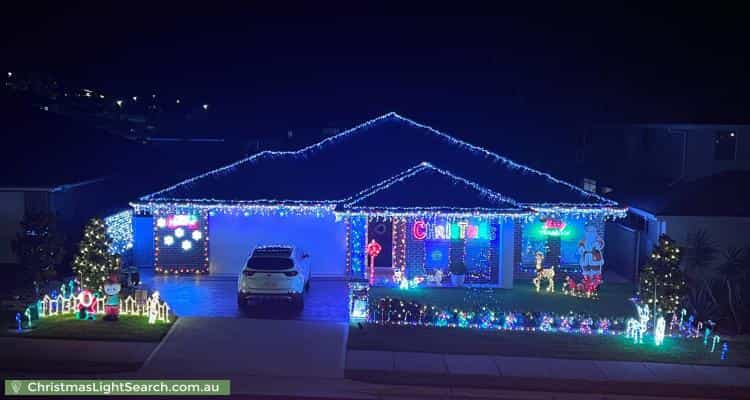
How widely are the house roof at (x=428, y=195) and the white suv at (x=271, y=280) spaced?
3.28m

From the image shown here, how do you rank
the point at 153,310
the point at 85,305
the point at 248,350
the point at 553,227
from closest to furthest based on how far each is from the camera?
the point at 248,350, the point at 153,310, the point at 85,305, the point at 553,227

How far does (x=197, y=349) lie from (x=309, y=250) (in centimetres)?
848

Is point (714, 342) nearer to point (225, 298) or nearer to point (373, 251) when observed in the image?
point (373, 251)

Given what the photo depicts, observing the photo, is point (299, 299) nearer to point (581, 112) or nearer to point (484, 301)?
point (484, 301)

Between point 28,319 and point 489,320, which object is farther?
point 489,320

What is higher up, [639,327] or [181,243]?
[181,243]

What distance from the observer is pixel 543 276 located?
23.5m

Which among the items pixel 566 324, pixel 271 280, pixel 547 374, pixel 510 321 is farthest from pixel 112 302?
pixel 566 324

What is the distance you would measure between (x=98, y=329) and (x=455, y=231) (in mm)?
11449

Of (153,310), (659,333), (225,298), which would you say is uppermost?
(153,310)

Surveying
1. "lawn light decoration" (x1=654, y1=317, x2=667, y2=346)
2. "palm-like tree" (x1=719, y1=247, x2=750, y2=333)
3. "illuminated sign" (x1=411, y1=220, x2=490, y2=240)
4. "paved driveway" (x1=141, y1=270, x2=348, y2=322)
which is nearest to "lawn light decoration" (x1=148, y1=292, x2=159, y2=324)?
"paved driveway" (x1=141, y1=270, x2=348, y2=322)

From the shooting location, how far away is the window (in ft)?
93.4

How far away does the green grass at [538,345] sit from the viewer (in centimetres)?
1647

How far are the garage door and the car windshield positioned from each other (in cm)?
413
